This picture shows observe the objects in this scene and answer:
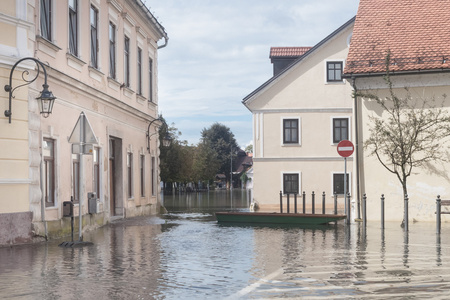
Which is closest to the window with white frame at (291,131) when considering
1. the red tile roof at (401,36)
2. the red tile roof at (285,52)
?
the red tile roof at (285,52)

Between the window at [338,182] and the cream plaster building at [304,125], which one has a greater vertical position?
the cream plaster building at [304,125]

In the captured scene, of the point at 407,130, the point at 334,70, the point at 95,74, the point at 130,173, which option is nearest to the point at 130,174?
the point at 130,173

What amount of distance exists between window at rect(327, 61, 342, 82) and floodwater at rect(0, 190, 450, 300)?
20.5 m

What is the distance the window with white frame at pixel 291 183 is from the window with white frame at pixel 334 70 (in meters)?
5.67

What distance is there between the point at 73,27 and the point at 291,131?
63.7ft

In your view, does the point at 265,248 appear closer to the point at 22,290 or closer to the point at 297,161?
the point at 22,290

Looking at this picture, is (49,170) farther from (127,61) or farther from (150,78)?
(150,78)

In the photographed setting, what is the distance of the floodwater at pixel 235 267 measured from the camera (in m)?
8.13

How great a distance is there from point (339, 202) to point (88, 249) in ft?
80.1

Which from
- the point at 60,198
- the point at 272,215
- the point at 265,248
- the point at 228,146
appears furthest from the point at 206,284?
the point at 228,146

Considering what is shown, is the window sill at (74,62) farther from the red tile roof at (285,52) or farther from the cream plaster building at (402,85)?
the red tile roof at (285,52)

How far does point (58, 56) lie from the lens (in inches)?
697

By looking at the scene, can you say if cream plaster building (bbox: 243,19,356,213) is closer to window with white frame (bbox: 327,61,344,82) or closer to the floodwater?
window with white frame (bbox: 327,61,344,82)

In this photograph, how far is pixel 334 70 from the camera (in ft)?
121
